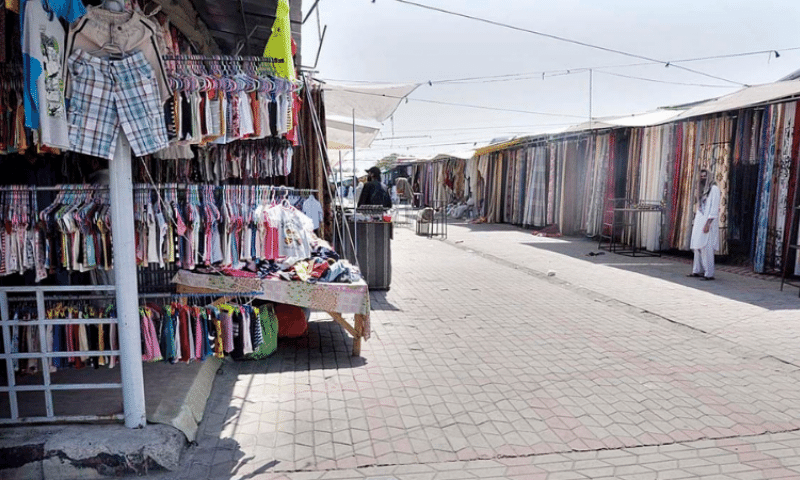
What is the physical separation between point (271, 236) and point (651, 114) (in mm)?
10345

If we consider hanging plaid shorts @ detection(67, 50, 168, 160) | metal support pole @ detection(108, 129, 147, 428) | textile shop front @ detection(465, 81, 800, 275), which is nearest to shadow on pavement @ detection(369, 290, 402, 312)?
metal support pole @ detection(108, 129, 147, 428)

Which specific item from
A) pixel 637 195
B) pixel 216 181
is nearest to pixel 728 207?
pixel 637 195

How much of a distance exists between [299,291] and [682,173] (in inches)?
368

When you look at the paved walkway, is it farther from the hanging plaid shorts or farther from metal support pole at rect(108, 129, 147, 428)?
the hanging plaid shorts

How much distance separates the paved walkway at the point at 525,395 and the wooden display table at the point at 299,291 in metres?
0.48

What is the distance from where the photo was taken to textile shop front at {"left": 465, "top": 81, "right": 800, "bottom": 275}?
9.02 meters

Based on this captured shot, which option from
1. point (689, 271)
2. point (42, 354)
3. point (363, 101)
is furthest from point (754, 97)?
point (42, 354)

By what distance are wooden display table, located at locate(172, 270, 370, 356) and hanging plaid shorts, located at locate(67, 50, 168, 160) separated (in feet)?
5.37

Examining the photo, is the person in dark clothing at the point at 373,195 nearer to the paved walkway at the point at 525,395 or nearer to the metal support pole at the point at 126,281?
the paved walkway at the point at 525,395

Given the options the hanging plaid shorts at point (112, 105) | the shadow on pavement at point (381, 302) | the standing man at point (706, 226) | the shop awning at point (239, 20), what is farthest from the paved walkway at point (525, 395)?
the shop awning at point (239, 20)

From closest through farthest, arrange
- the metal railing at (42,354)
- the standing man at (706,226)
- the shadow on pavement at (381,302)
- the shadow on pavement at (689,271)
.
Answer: the metal railing at (42,354), the shadow on pavement at (381,302), the shadow on pavement at (689,271), the standing man at (706,226)

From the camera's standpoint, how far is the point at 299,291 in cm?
478

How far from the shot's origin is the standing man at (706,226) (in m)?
8.68

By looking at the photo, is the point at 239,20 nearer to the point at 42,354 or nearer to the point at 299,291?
the point at 299,291
